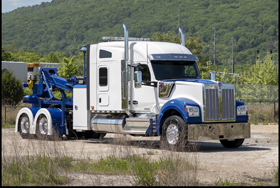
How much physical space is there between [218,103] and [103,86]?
4.27m

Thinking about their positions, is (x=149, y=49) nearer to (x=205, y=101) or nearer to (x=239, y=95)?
(x=205, y=101)

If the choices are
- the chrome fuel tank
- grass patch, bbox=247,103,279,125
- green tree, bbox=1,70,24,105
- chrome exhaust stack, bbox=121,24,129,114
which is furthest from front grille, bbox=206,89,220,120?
green tree, bbox=1,70,24,105

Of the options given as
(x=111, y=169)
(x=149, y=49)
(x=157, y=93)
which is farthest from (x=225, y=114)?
(x=111, y=169)

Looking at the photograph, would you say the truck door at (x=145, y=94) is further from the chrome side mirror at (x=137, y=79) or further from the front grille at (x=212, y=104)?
the front grille at (x=212, y=104)

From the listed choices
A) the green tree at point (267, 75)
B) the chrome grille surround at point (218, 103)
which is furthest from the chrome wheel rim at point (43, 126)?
the green tree at point (267, 75)

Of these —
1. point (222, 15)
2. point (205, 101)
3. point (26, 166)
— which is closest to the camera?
point (26, 166)

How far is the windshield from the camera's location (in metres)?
15.2

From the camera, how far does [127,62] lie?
1571 cm

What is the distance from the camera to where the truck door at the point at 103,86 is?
16406 mm

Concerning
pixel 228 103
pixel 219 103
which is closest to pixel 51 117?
pixel 219 103

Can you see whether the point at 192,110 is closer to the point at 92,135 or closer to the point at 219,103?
the point at 219,103

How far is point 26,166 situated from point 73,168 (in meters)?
1.31

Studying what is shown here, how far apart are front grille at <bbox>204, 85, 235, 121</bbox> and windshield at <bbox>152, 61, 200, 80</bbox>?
Result: 1.55 metres

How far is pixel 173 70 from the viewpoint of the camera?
15383 mm
